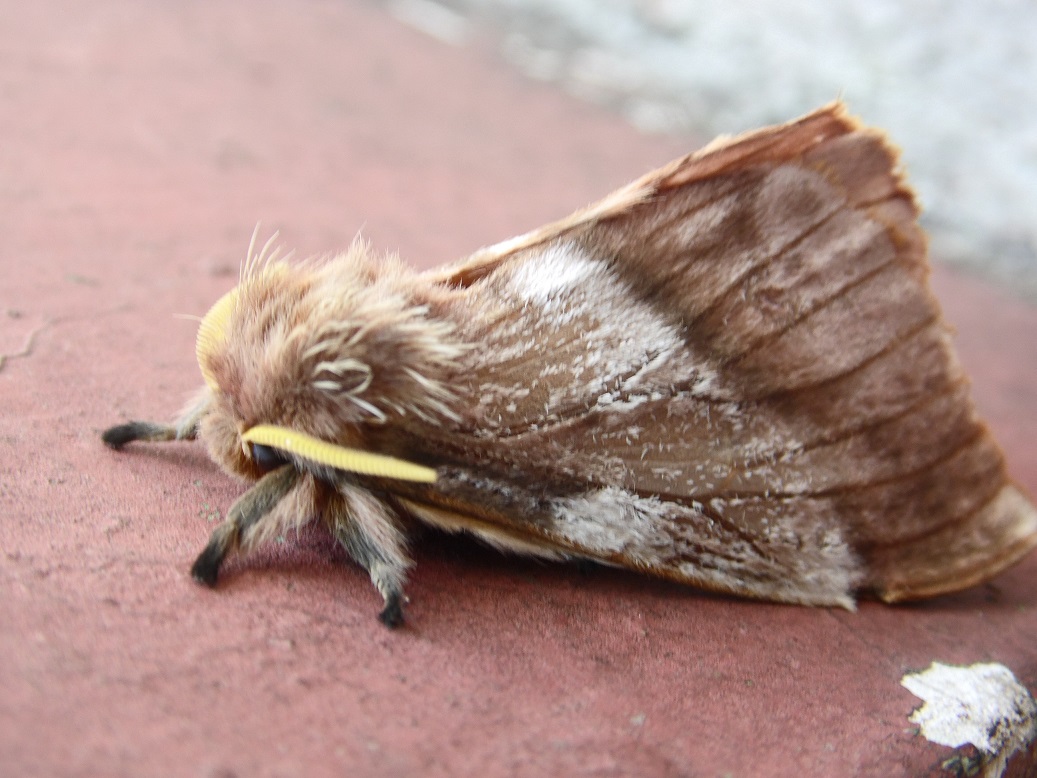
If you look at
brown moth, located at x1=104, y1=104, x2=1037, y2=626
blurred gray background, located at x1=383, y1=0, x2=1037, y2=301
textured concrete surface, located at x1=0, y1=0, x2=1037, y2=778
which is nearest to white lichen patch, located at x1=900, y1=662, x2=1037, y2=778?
textured concrete surface, located at x1=0, y1=0, x2=1037, y2=778

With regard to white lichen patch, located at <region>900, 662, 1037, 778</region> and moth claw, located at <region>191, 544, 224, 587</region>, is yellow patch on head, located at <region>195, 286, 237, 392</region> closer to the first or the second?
moth claw, located at <region>191, 544, 224, 587</region>

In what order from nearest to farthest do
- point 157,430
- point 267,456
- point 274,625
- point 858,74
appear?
point 274,625 < point 267,456 < point 157,430 < point 858,74

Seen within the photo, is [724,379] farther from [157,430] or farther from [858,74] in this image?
[858,74]

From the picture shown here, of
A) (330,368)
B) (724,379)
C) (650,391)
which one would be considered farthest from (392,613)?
(724,379)

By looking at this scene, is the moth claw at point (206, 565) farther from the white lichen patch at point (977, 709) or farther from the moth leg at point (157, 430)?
the white lichen patch at point (977, 709)

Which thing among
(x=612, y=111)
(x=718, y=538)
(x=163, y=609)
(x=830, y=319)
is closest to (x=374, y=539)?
(x=163, y=609)
